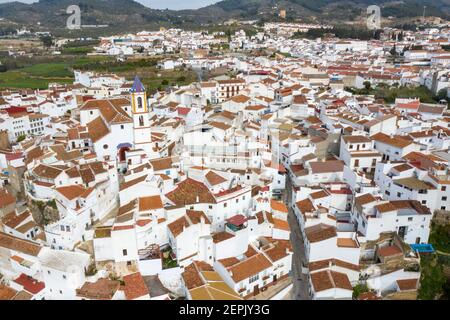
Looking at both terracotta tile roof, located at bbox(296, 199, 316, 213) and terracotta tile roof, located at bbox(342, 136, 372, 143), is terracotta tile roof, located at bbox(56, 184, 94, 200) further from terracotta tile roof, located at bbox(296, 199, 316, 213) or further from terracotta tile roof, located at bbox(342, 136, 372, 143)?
terracotta tile roof, located at bbox(342, 136, 372, 143)

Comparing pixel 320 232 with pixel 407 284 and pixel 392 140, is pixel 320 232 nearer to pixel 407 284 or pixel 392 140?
pixel 407 284

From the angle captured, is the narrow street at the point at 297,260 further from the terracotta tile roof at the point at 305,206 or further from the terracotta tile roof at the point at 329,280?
the terracotta tile roof at the point at 305,206

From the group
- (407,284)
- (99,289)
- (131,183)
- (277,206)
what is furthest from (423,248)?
(99,289)

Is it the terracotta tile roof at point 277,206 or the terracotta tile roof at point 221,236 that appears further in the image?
the terracotta tile roof at point 277,206

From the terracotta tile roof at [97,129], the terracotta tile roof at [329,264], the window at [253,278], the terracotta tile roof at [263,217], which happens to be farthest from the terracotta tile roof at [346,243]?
the terracotta tile roof at [97,129]

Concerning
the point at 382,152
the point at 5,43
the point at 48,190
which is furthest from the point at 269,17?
the point at 48,190

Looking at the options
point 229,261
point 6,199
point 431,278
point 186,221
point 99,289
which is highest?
point 186,221
